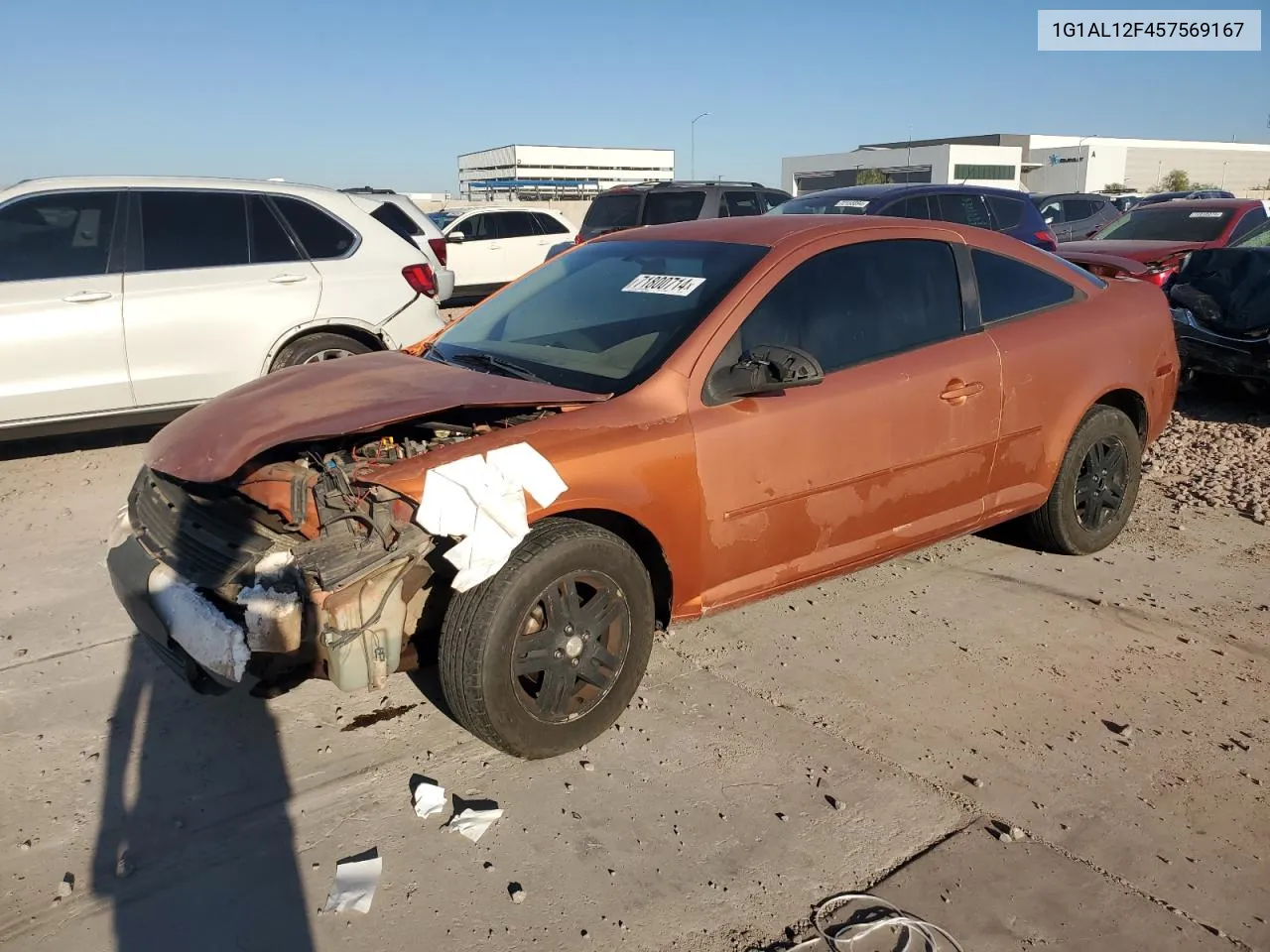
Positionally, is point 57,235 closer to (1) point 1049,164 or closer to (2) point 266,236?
(2) point 266,236

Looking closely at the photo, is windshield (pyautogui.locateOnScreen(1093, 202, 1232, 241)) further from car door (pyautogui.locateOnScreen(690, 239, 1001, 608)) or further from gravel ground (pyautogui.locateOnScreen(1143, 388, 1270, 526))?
car door (pyautogui.locateOnScreen(690, 239, 1001, 608))

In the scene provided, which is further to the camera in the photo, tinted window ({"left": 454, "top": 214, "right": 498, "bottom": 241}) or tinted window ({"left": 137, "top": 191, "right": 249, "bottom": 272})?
tinted window ({"left": 454, "top": 214, "right": 498, "bottom": 241})

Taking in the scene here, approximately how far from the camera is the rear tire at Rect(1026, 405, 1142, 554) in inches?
185

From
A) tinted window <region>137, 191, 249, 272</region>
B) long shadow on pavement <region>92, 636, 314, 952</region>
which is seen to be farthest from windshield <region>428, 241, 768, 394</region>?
tinted window <region>137, 191, 249, 272</region>

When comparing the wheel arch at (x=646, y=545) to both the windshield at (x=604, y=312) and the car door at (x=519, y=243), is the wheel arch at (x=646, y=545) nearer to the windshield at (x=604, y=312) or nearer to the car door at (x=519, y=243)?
the windshield at (x=604, y=312)

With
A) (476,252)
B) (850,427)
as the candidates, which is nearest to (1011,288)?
(850,427)

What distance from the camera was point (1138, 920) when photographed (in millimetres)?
2562

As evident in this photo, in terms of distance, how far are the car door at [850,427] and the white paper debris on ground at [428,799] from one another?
3.73 feet

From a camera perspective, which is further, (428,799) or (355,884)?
(428,799)

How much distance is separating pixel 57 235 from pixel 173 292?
29.4 inches

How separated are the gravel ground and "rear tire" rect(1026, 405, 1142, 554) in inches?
49.0

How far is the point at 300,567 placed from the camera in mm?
2928

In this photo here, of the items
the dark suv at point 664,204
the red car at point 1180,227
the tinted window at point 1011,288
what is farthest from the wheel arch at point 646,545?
the dark suv at point 664,204

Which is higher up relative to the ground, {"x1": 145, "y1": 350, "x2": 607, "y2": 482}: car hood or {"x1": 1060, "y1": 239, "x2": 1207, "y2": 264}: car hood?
{"x1": 1060, "y1": 239, "x2": 1207, "y2": 264}: car hood
